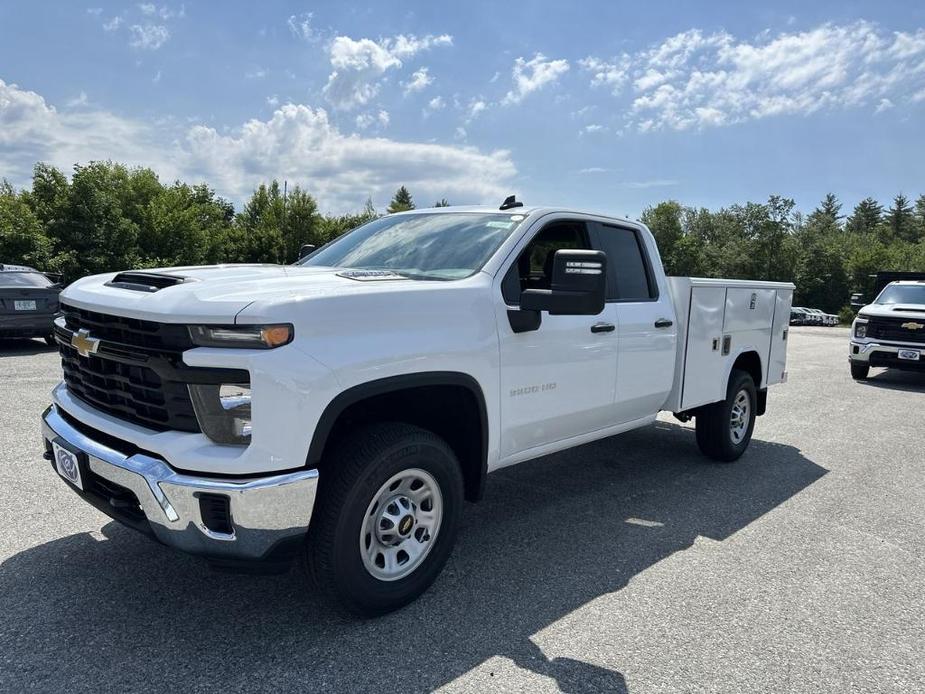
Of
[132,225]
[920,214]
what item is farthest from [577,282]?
[920,214]

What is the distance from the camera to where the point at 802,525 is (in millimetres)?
4520

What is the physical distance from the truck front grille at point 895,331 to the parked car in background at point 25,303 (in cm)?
1377

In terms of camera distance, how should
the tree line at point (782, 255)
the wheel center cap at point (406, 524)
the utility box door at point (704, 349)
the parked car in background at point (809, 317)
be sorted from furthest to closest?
1. the tree line at point (782, 255)
2. the parked car in background at point (809, 317)
3. the utility box door at point (704, 349)
4. the wheel center cap at point (406, 524)

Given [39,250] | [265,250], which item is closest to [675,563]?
[39,250]

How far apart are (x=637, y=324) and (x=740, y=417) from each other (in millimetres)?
2212

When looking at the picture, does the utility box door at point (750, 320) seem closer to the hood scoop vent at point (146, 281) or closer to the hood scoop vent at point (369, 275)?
the hood scoop vent at point (369, 275)

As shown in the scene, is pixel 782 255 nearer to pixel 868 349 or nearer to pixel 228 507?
pixel 868 349

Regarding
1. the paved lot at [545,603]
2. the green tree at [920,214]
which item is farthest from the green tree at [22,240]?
the green tree at [920,214]

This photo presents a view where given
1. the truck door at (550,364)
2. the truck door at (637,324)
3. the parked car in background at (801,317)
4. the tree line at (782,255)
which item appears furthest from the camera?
the tree line at (782,255)

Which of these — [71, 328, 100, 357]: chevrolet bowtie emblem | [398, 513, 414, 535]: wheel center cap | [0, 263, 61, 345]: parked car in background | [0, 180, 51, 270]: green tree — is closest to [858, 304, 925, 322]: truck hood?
[398, 513, 414, 535]: wheel center cap

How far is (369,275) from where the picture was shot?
3340 millimetres

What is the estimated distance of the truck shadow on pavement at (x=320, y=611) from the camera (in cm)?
264

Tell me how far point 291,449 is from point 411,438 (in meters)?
0.60

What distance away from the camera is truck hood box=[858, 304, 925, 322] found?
11.0 m
